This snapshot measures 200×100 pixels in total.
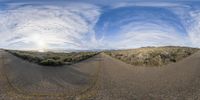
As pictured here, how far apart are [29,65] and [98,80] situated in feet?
9.21

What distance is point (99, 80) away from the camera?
15141 mm

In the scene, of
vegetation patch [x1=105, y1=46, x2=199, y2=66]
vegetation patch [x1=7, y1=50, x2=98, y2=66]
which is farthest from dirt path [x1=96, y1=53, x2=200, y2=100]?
vegetation patch [x1=7, y1=50, x2=98, y2=66]

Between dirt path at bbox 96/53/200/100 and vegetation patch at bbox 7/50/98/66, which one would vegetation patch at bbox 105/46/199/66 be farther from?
vegetation patch at bbox 7/50/98/66

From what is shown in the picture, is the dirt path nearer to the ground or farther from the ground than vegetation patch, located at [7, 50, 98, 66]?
nearer to the ground

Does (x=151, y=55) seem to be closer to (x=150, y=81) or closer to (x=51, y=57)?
(x=150, y=81)

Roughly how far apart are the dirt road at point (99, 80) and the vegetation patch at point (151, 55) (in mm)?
255

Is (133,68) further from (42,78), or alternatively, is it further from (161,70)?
(42,78)

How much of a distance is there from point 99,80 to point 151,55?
2.73 meters

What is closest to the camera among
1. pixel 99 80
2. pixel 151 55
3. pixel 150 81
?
pixel 99 80

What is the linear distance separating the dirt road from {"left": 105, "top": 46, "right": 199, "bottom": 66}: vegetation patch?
10.0 inches

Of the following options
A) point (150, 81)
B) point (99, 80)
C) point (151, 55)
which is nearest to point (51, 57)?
point (99, 80)

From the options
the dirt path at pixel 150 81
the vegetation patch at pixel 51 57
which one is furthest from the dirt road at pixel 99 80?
the vegetation patch at pixel 51 57

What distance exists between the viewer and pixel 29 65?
51.9 feet

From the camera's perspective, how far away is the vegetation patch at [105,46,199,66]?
642 inches
